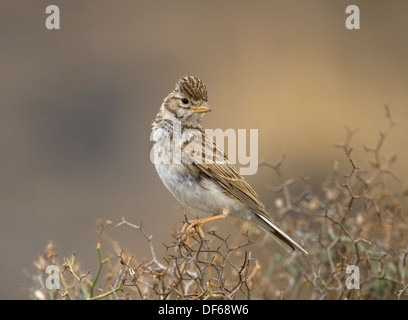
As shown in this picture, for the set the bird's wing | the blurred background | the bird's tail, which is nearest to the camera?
the bird's tail

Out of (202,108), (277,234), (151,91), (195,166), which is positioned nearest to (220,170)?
(195,166)

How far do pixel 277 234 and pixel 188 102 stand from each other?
1011 millimetres

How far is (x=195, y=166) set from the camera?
5305 millimetres

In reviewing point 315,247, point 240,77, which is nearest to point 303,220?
point 315,247

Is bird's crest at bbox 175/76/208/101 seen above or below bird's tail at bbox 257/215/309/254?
above

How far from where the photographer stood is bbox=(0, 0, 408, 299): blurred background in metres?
10.5

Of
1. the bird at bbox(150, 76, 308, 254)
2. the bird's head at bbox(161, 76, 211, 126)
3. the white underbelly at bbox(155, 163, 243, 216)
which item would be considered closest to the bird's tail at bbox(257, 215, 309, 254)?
the bird at bbox(150, 76, 308, 254)

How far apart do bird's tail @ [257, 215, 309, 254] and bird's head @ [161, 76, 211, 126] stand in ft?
2.54

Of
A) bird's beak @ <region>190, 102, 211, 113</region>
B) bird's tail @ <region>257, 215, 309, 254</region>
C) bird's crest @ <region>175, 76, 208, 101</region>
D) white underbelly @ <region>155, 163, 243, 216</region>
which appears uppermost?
bird's crest @ <region>175, 76, 208, 101</region>

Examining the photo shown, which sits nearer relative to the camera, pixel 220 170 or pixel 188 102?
pixel 188 102

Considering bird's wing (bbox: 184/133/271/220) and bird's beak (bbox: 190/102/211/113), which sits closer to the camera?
bird's beak (bbox: 190/102/211/113)

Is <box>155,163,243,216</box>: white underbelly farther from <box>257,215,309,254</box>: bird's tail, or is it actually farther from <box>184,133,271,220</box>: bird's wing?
<box>257,215,309,254</box>: bird's tail

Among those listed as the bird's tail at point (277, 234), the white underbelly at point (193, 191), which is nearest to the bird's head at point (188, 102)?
the white underbelly at point (193, 191)

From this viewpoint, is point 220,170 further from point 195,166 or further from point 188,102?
point 188,102
